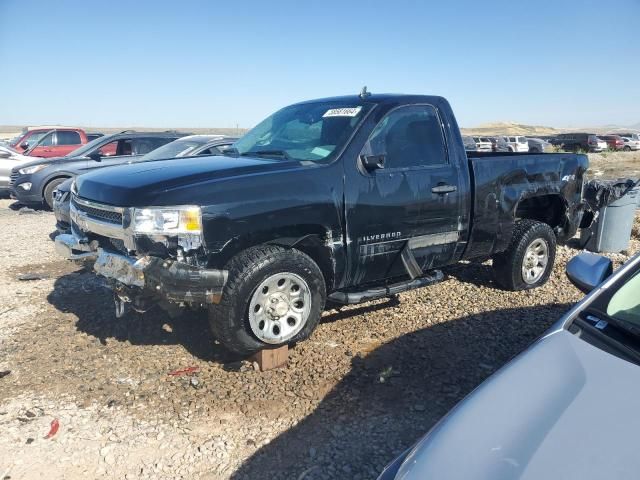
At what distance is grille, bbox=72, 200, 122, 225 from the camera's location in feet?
12.0

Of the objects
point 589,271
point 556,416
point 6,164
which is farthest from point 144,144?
point 556,416

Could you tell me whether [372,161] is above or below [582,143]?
above

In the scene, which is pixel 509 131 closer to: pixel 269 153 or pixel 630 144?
pixel 630 144

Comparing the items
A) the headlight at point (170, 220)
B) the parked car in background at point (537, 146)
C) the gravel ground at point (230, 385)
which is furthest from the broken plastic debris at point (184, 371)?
the parked car in background at point (537, 146)

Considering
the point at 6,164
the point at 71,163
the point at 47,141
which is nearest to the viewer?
the point at 71,163

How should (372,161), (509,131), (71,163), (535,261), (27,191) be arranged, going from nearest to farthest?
(372,161) → (535,261) → (71,163) → (27,191) → (509,131)

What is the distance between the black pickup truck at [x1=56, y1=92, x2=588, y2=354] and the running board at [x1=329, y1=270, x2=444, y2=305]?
0.04 feet

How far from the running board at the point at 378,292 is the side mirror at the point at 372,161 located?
0.98 m

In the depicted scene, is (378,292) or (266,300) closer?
(266,300)

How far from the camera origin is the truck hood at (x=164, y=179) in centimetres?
348

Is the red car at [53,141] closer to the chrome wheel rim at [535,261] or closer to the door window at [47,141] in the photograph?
the door window at [47,141]

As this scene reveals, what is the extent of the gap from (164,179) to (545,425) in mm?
2873

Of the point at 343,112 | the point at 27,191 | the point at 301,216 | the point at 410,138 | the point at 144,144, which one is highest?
the point at 343,112

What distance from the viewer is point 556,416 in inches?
66.9
